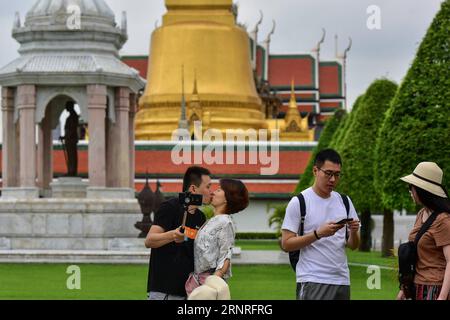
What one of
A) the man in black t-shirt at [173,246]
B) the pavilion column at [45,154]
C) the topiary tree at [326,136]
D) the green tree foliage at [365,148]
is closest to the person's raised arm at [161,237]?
the man in black t-shirt at [173,246]

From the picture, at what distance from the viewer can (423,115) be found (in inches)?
1041

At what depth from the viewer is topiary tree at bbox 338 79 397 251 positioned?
1452 inches

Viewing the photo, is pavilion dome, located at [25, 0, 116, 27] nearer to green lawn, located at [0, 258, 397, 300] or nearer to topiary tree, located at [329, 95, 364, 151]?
green lawn, located at [0, 258, 397, 300]

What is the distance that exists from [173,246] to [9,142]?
20.0 meters

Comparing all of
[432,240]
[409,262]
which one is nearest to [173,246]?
[409,262]

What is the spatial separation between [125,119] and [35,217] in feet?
10.2

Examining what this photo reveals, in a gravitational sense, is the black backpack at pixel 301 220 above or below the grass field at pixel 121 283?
above

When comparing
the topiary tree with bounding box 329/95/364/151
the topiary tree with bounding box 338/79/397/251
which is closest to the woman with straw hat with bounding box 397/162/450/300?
the topiary tree with bounding box 338/79/397/251

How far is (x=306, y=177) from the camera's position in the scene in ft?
150

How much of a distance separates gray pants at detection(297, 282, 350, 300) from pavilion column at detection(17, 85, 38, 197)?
19.8m

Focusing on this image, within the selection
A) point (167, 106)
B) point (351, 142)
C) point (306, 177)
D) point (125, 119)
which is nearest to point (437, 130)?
point (125, 119)

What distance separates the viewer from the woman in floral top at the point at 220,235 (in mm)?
9156

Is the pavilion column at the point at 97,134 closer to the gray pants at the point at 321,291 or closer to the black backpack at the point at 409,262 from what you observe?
the gray pants at the point at 321,291

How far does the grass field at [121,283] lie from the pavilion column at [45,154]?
5315 mm
